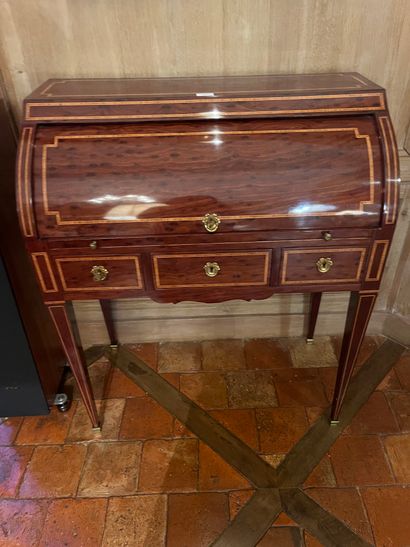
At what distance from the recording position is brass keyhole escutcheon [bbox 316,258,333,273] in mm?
1221

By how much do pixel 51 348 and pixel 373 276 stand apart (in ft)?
4.37

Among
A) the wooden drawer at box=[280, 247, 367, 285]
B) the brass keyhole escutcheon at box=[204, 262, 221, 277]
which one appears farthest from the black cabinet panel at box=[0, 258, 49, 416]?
the wooden drawer at box=[280, 247, 367, 285]

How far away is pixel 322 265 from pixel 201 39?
2.99 feet

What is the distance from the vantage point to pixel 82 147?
1.14 meters

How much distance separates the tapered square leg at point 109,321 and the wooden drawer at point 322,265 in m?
0.97

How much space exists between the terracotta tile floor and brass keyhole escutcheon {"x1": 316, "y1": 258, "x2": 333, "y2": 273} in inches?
31.0

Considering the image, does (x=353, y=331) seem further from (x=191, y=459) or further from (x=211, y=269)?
(x=191, y=459)

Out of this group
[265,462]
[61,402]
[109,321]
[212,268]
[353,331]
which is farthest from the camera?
[109,321]

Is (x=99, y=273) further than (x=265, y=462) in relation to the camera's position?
No

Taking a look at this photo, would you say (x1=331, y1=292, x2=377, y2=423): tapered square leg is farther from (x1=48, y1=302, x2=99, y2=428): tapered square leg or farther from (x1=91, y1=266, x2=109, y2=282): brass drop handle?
(x1=48, y1=302, x2=99, y2=428): tapered square leg

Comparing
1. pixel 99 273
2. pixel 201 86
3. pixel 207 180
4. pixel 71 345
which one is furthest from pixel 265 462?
pixel 201 86

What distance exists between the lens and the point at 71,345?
1389mm

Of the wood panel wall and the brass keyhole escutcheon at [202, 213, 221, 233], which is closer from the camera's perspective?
the brass keyhole escutcheon at [202, 213, 221, 233]

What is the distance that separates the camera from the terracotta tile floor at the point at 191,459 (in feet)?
4.51
